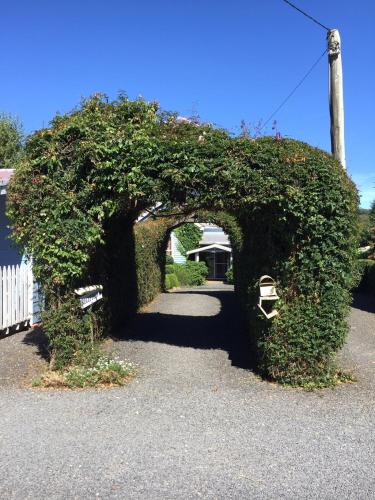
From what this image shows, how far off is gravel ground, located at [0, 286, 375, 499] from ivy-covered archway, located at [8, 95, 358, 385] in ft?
2.91

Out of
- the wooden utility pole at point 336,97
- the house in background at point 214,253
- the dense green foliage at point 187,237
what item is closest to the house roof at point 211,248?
the house in background at point 214,253

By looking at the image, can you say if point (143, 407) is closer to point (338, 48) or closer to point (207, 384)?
point (207, 384)

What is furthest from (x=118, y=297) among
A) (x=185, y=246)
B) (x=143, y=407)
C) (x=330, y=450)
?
(x=185, y=246)

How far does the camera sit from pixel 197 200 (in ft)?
23.8

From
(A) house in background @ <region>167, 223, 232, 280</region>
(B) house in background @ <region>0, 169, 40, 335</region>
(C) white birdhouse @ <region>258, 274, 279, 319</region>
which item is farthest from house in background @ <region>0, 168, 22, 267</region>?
(A) house in background @ <region>167, 223, 232, 280</region>

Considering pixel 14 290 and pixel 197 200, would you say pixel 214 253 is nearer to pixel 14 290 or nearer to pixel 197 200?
pixel 14 290

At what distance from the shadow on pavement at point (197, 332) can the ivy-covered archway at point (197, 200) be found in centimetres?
162

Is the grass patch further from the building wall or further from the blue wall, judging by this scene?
the building wall

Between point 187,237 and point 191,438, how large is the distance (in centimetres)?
3463

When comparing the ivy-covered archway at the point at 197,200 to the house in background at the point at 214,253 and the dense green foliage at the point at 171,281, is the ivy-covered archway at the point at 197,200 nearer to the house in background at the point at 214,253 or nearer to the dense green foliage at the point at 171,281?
the dense green foliage at the point at 171,281

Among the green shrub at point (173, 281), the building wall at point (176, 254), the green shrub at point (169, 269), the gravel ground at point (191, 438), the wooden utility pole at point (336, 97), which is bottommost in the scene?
the green shrub at point (173, 281)

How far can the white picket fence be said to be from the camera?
10211mm

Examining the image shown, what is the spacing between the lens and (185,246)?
39.4 m

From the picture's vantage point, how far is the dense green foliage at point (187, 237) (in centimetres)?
3900
